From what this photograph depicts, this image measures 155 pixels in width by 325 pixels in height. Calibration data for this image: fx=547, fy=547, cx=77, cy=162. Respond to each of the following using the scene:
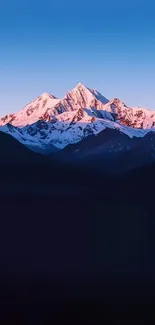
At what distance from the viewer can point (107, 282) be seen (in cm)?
9825

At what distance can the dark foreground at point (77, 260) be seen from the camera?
3241 inches

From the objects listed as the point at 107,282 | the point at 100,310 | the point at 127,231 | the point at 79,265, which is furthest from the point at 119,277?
the point at 127,231

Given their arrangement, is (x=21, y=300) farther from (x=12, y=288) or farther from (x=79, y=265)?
(x=79, y=265)

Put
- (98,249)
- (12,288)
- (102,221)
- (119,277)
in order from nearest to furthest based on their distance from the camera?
(12,288) → (119,277) → (98,249) → (102,221)

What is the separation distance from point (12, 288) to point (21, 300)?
6512 mm

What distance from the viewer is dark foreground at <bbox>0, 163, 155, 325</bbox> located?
8231 centimetres

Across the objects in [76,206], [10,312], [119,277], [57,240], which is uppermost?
[76,206]

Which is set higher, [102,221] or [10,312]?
[102,221]

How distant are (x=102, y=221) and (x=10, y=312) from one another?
70347 mm

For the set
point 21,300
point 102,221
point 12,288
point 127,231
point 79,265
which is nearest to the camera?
point 21,300

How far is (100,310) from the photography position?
82438 mm

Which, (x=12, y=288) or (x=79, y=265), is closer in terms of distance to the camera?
(x=12, y=288)

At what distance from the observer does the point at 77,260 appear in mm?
111500

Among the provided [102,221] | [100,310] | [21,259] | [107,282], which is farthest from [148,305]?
[102,221]
